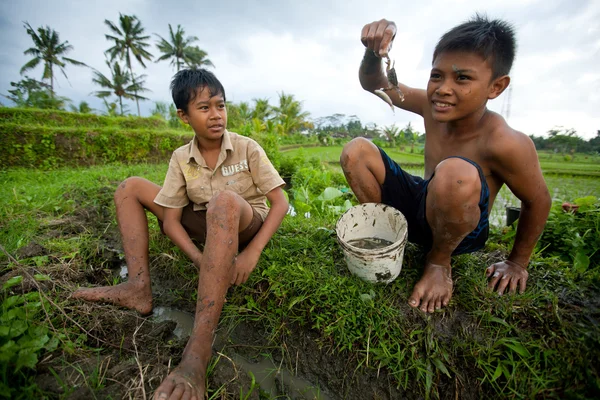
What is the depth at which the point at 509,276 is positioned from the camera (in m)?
1.55

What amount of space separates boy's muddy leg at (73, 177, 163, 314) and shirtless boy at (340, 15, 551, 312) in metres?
1.34

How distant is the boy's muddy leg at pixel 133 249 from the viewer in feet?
5.16

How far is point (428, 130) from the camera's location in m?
1.84

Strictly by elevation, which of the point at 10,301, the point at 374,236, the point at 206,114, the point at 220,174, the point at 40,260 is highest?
the point at 206,114

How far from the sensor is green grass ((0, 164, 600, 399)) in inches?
46.0

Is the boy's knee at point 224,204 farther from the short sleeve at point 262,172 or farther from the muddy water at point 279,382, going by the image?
the muddy water at point 279,382

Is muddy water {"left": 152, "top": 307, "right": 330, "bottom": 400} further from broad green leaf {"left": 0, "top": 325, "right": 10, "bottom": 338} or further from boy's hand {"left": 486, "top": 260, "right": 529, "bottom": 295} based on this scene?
boy's hand {"left": 486, "top": 260, "right": 529, "bottom": 295}

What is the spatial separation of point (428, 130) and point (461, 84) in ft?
1.57

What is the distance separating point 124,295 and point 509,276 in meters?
2.21

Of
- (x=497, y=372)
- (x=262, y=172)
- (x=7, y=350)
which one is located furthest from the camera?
(x=262, y=172)

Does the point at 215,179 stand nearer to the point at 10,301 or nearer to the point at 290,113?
the point at 10,301

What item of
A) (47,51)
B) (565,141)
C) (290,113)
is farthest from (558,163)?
(47,51)

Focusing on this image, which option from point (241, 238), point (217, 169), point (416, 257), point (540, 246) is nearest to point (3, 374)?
point (241, 238)

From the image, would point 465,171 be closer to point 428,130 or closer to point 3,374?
point 428,130
